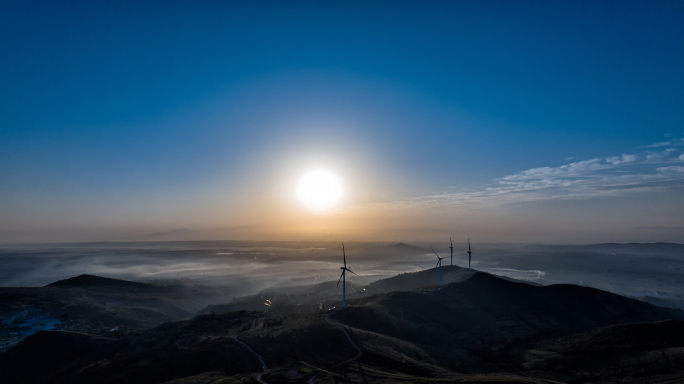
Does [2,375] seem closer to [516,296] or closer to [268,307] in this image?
[268,307]

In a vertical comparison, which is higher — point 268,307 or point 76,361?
point 76,361

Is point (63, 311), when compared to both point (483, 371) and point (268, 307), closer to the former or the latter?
point (268, 307)

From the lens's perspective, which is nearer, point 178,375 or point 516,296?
point 178,375

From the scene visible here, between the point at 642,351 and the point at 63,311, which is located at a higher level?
the point at 642,351

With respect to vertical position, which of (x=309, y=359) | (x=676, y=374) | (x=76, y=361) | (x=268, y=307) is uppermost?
(x=676, y=374)

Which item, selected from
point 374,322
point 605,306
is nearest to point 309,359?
point 374,322

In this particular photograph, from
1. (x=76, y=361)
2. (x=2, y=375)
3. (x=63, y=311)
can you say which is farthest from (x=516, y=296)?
(x=63, y=311)

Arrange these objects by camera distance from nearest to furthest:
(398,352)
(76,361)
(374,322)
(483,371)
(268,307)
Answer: (483,371) < (398,352) < (76,361) < (374,322) < (268,307)

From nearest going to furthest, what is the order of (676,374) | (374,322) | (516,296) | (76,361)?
(676,374) < (76,361) < (374,322) < (516,296)

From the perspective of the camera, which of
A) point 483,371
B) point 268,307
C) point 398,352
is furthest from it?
point 268,307
